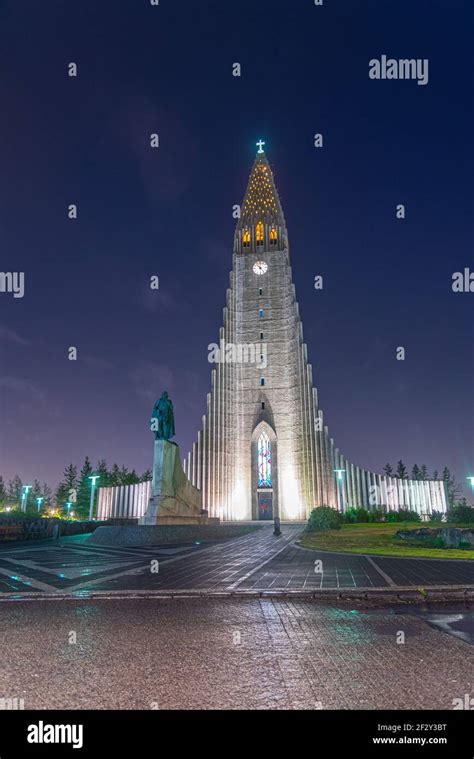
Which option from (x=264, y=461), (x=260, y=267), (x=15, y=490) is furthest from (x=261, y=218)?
(x=15, y=490)

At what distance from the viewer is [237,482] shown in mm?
52625

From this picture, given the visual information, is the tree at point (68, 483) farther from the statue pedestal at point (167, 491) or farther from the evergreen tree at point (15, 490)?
the statue pedestal at point (167, 491)

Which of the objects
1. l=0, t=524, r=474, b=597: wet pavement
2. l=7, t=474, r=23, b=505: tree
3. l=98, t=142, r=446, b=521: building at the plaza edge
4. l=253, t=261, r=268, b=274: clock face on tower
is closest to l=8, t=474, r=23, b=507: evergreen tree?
l=7, t=474, r=23, b=505: tree

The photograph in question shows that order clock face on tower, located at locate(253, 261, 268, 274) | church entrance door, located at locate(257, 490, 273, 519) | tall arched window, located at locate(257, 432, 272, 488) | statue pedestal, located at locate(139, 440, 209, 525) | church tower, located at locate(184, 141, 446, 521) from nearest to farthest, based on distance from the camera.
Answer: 1. statue pedestal, located at locate(139, 440, 209, 525)
2. church tower, located at locate(184, 141, 446, 521)
3. church entrance door, located at locate(257, 490, 273, 519)
4. tall arched window, located at locate(257, 432, 272, 488)
5. clock face on tower, located at locate(253, 261, 268, 274)

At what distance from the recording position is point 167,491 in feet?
82.7

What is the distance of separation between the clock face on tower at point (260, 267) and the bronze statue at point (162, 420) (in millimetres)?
36759

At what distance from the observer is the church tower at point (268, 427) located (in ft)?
162

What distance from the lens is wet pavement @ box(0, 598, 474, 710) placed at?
323 cm

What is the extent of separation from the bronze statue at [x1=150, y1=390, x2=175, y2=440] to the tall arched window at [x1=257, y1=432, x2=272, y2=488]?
29.1 m

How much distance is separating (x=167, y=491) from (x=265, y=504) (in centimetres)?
3021

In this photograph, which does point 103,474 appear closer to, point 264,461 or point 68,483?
point 68,483

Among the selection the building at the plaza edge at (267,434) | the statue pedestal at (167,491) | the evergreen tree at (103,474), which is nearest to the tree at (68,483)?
the evergreen tree at (103,474)

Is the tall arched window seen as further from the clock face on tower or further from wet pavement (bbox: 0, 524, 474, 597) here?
wet pavement (bbox: 0, 524, 474, 597)
